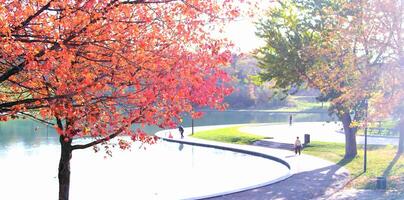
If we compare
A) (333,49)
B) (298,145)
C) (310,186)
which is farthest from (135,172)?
(333,49)

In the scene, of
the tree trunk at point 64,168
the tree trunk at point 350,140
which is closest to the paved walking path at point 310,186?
the tree trunk at point 350,140

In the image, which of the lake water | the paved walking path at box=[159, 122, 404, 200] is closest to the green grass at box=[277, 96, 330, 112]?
the lake water

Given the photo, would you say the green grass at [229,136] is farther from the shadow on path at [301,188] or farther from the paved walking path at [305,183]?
the shadow on path at [301,188]

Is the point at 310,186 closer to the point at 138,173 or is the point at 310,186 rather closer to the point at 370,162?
the point at 370,162

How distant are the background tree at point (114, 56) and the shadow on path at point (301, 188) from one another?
7828 mm

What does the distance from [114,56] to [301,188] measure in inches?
466

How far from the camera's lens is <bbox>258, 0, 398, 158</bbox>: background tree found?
781 inches

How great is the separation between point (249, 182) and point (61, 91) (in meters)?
14.8

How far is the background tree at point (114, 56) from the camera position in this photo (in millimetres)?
8406

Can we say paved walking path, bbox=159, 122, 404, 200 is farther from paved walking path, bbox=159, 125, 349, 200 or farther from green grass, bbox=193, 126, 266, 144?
green grass, bbox=193, 126, 266, 144

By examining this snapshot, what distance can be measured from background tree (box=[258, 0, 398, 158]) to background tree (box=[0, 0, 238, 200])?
10.9m

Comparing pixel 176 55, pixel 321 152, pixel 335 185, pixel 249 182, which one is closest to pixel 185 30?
pixel 176 55

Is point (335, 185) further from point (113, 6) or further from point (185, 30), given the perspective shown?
point (113, 6)

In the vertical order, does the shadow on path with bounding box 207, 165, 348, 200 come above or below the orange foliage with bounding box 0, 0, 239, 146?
below
